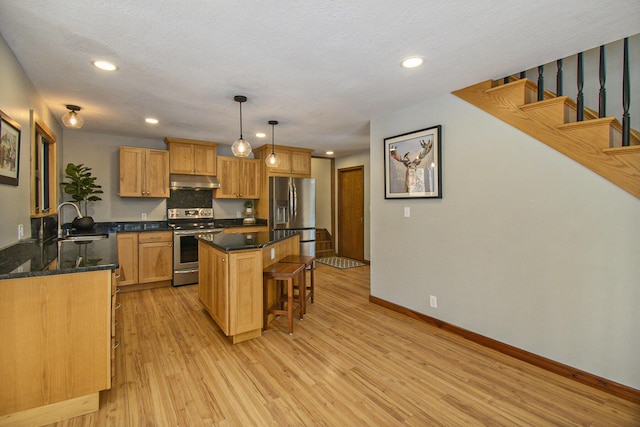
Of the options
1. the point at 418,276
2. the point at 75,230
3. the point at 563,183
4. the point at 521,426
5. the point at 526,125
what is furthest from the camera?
the point at 75,230

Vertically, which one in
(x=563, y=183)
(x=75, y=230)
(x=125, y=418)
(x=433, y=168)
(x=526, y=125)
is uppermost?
(x=526, y=125)

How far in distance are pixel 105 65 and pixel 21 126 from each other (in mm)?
835

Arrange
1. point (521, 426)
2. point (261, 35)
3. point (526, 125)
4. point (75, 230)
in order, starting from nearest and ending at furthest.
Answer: point (521, 426) < point (261, 35) < point (526, 125) < point (75, 230)

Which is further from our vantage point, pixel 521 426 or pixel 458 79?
pixel 458 79

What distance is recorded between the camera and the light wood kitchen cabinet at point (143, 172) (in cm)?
459

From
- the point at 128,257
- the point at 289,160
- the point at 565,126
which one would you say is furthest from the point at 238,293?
the point at 289,160

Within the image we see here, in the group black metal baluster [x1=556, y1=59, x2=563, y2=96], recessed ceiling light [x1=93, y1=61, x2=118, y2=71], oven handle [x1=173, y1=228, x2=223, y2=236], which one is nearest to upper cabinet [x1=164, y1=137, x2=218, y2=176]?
oven handle [x1=173, y1=228, x2=223, y2=236]

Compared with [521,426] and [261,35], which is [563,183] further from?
[261,35]

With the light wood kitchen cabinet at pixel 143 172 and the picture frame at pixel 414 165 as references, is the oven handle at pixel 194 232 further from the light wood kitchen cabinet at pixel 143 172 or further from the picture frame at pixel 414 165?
the picture frame at pixel 414 165

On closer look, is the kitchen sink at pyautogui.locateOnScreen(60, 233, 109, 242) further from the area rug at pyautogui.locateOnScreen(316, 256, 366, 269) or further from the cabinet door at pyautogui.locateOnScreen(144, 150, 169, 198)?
the area rug at pyautogui.locateOnScreen(316, 256, 366, 269)

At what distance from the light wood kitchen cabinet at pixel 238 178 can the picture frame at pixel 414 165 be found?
2886 mm

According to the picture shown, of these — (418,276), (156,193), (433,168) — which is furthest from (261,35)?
(156,193)

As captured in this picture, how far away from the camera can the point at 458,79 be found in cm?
265

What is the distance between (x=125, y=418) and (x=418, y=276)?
109 inches
